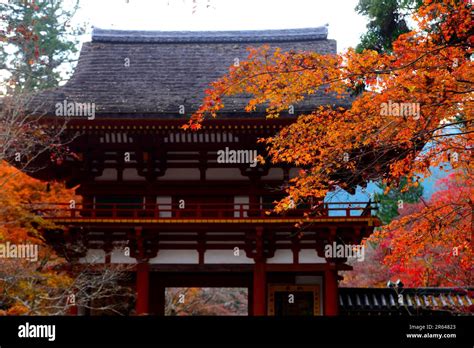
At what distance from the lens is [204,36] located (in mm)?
21203

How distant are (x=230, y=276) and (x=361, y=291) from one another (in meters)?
4.32

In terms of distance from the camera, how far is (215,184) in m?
16.3

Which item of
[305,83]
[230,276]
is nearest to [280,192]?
[230,276]

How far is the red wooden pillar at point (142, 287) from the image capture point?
15.5 m

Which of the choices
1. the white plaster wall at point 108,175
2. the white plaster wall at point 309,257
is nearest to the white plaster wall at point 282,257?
the white plaster wall at point 309,257

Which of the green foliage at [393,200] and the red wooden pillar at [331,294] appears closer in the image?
the red wooden pillar at [331,294]

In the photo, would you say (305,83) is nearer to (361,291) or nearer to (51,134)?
(51,134)

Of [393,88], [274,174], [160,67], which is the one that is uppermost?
[160,67]

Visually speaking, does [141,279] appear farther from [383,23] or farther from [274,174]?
[383,23]

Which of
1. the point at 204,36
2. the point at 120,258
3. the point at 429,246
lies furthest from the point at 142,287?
the point at 429,246

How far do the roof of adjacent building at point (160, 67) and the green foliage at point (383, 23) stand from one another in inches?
55.6

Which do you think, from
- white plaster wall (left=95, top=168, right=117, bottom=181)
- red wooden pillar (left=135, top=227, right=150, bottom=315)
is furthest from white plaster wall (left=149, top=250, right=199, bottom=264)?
white plaster wall (left=95, top=168, right=117, bottom=181)

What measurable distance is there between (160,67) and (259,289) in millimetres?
7734

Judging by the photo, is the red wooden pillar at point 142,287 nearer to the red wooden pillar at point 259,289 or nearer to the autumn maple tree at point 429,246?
the red wooden pillar at point 259,289
